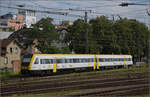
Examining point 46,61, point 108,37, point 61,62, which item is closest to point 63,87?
point 46,61

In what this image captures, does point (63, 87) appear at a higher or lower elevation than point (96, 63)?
higher

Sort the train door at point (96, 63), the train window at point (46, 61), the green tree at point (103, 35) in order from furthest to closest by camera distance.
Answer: the green tree at point (103, 35) < the train door at point (96, 63) < the train window at point (46, 61)

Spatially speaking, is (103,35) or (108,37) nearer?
(103,35)

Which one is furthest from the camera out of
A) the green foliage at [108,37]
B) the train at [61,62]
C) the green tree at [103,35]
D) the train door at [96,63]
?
the green tree at [103,35]

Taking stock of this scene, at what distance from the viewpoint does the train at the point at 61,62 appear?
27828mm

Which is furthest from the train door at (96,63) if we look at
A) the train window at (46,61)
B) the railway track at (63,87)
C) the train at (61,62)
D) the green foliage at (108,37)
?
the railway track at (63,87)

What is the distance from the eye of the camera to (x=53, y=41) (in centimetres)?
4216

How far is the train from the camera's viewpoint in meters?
27.8

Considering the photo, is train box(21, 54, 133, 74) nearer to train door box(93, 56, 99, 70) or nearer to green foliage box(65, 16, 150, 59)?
train door box(93, 56, 99, 70)

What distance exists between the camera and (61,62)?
30578 millimetres

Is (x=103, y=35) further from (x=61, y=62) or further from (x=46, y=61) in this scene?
(x=46, y=61)

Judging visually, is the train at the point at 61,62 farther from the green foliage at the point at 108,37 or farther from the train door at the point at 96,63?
the green foliage at the point at 108,37

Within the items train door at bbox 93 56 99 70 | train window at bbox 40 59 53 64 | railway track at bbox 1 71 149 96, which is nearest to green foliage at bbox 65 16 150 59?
train door at bbox 93 56 99 70

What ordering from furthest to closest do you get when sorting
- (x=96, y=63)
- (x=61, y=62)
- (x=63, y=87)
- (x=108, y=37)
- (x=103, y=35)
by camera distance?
(x=108, y=37), (x=103, y=35), (x=96, y=63), (x=61, y=62), (x=63, y=87)
